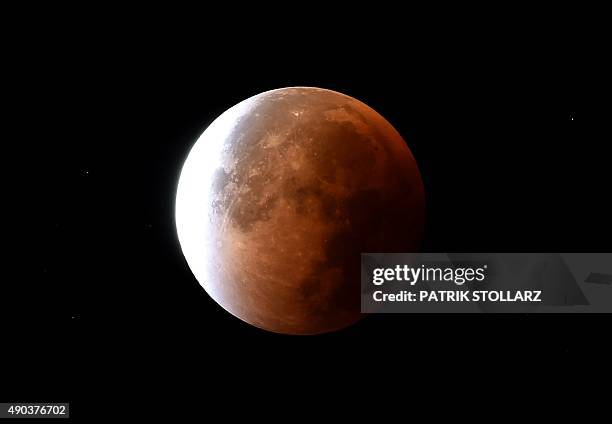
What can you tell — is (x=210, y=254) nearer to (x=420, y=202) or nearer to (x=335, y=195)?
(x=335, y=195)

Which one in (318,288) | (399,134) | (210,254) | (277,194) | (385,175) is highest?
(399,134)

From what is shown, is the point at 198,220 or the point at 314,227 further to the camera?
the point at 198,220

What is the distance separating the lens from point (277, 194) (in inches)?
117

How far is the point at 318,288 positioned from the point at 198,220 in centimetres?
93

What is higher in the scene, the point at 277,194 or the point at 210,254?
the point at 277,194

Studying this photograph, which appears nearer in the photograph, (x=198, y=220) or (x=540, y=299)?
(x=198, y=220)

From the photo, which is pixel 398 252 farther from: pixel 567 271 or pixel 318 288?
pixel 567 271

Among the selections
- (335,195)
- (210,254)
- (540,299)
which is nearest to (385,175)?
(335,195)

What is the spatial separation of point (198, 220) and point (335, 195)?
96 centimetres

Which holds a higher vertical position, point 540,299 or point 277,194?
point 277,194

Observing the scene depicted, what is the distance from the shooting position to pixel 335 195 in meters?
2.98

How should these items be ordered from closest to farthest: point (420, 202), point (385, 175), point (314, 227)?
point (314, 227) → point (385, 175) → point (420, 202)

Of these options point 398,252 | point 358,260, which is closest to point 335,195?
point 358,260

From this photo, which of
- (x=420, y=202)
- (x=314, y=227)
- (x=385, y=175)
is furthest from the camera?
(x=420, y=202)
